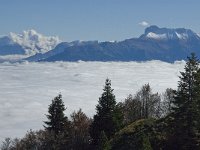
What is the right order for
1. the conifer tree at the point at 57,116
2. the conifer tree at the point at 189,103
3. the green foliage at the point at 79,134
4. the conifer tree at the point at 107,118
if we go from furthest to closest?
the green foliage at the point at 79,134 → the conifer tree at the point at 57,116 → the conifer tree at the point at 107,118 → the conifer tree at the point at 189,103

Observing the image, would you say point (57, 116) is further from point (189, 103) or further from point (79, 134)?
point (189, 103)

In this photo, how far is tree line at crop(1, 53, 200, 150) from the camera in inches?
2544

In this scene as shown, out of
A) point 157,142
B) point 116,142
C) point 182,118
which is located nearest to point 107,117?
point 116,142

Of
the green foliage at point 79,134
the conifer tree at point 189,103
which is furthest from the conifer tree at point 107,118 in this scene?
the conifer tree at point 189,103

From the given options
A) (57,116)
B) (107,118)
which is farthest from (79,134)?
(107,118)

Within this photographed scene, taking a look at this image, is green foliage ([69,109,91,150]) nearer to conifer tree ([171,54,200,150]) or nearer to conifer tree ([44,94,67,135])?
conifer tree ([44,94,67,135])

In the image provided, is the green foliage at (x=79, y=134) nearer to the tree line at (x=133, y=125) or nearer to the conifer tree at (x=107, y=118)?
the tree line at (x=133, y=125)

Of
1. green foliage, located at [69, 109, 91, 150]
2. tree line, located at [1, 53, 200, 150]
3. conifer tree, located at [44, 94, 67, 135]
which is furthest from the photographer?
green foliage, located at [69, 109, 91, 150]

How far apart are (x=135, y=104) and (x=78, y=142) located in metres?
27.4

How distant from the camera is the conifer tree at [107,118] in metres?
86.6

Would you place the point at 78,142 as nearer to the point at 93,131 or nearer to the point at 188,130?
the point at 93,131

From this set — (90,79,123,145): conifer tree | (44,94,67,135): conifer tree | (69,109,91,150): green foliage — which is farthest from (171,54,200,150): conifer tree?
(69,109,91,150): green foliage

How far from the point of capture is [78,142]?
9744 cm

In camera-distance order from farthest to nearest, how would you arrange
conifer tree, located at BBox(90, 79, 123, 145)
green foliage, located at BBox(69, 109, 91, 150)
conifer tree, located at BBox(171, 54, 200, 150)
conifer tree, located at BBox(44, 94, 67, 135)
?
green foliage, located at BBox(69, 109, 91, 150)
conifer tree, located at BBox(44, 94, 67, 135)
conifer tree, located at BBox(90, 79, 123, 145)
conifer tree, located at BBox(171, 54, 200, 150)
